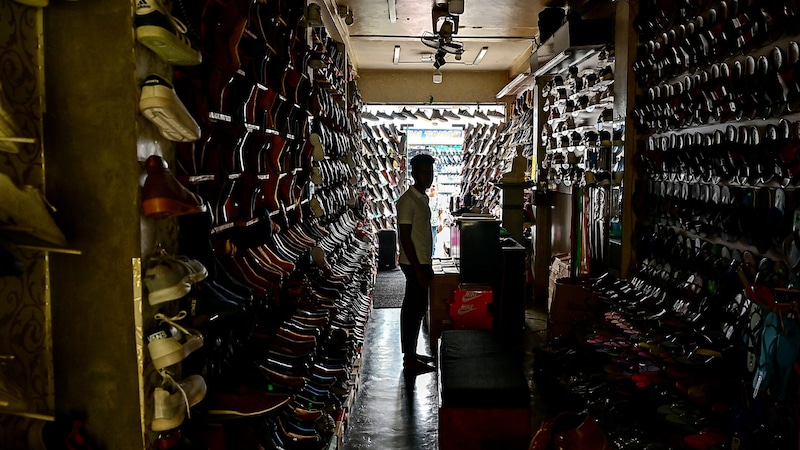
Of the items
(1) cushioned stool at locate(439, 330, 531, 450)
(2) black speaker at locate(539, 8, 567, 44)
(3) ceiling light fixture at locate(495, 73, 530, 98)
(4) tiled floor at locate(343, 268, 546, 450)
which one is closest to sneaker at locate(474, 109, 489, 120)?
(3) ceiling light fixture at locate(495, 73, 530, 98)

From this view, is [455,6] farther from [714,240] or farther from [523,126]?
[523,126]

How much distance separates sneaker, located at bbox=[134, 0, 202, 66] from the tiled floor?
258cm

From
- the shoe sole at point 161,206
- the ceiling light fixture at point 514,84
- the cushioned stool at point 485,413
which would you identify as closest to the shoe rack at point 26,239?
the shoe sole at point 161,206

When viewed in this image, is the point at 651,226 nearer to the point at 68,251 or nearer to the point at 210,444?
the point at 210,444

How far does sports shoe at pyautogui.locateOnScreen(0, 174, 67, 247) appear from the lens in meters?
1.30

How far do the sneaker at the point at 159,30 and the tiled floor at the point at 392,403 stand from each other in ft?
8.45

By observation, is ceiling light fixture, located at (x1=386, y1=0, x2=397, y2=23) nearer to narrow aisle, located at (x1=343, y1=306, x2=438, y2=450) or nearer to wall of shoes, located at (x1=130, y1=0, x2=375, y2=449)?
wall of shoes, located at (x1=130, y1=0, x2=375, y2=449)

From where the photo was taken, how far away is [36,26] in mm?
1512

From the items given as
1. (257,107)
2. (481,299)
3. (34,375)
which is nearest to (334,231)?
(481,299)

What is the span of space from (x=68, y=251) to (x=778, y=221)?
2575 millimetres

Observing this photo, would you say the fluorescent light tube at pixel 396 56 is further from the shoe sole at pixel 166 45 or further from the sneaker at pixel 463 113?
the shoe sole at pixel 166 45

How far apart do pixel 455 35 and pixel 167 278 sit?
21.6 feet

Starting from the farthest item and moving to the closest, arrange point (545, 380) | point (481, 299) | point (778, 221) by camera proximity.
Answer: point (481, 299), point (545, 380), point (778, 221)

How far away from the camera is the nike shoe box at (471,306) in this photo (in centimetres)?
521
